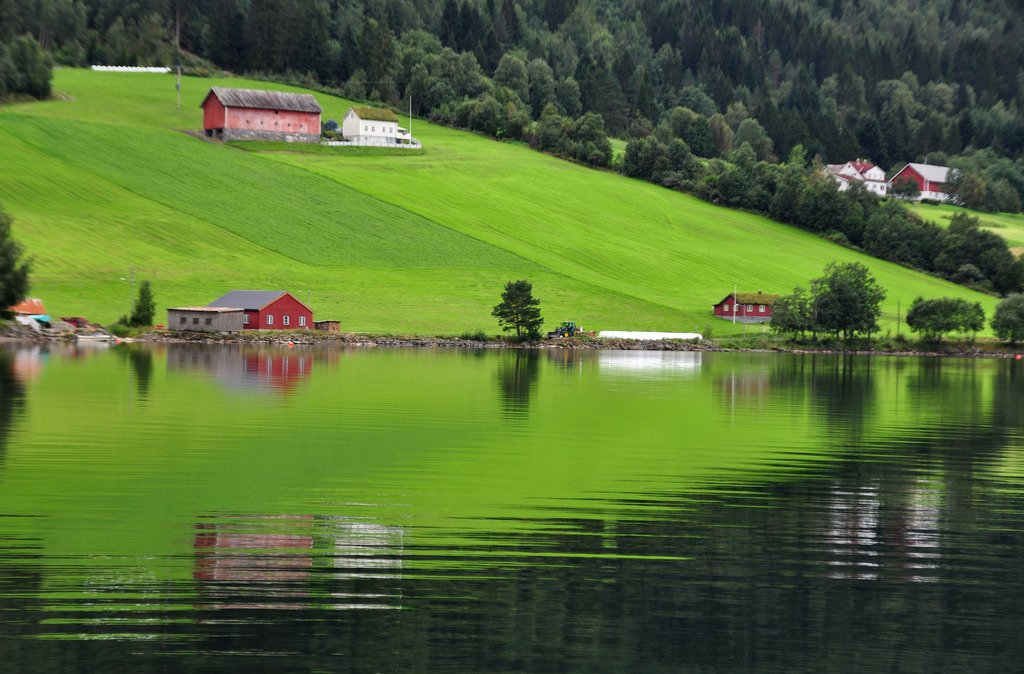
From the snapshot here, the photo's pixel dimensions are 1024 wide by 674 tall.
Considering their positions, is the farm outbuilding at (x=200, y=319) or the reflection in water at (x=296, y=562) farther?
the farm outbuilding at (x=200, y=319)

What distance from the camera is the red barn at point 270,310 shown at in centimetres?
10119

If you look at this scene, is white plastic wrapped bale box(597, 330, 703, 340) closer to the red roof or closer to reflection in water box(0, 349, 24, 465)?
the red roof

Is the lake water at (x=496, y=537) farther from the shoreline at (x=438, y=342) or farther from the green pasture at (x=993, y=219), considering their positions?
the green pasture at (x=993, y=219)

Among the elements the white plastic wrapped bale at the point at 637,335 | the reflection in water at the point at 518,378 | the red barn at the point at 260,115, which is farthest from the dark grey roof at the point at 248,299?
the red barn at the point at 260,115

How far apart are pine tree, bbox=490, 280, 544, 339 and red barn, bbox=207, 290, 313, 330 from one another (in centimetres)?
1545

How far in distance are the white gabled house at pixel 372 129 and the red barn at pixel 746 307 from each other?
2413 inches

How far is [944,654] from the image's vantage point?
1669 cm

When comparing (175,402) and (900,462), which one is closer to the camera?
(900,462)

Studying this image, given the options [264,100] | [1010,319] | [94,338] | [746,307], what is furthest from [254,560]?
[264,100]

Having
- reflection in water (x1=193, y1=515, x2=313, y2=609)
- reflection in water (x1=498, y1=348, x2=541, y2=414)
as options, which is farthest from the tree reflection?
reflection in water (x1=193, y1=515, x2=313, y2=609)

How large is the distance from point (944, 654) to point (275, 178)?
130 m

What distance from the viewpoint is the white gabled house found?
167 m

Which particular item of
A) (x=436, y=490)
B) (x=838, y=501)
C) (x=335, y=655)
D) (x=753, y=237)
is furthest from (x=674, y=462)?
(x=753, y=237)

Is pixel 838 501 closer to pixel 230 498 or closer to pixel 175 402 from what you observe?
pixel 230 498
